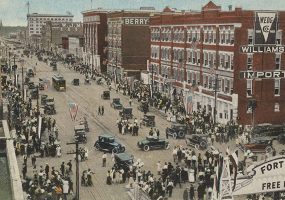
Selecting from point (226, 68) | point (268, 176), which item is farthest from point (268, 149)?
point (268, 176)

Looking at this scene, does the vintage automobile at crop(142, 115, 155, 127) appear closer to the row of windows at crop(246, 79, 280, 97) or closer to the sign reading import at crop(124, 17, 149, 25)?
the row of windows at crop(246, 79, 280, 97)

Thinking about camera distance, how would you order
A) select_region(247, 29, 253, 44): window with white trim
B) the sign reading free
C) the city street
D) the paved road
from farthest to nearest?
the sign reading free
select_region(247, 29, 253, 44): window with white trim
the city street
the paved road

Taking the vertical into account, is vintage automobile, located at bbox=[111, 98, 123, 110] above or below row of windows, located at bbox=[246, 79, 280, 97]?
below

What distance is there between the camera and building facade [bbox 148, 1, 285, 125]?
55500 mm

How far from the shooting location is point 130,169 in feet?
121

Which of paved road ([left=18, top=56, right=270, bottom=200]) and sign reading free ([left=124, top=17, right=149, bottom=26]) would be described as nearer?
paved road ([left=18, top=56, right=270, bottom=200])

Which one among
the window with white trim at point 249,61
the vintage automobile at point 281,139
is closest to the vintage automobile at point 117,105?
the window with white trim at point 249,61

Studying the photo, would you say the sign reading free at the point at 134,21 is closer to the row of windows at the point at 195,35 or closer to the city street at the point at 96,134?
the city street at the point at 96,134

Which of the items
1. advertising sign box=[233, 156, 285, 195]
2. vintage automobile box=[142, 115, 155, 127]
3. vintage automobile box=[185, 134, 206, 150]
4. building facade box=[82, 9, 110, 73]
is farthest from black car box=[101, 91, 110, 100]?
advertising sign box=[233, 156, 285, 195]

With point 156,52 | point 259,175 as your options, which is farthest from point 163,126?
point 259,175

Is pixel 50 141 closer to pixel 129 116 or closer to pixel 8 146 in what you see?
pixel 8 146

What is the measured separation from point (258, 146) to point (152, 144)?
28.2ft

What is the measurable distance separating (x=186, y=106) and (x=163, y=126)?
4174 mm

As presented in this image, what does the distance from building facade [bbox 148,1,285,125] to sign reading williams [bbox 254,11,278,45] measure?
370 mm
